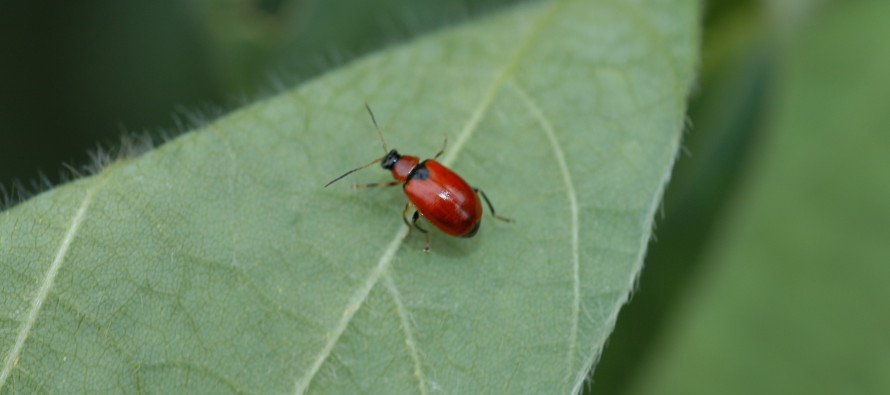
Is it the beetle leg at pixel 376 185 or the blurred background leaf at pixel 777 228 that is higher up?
the beetle leg at pixel 376 185

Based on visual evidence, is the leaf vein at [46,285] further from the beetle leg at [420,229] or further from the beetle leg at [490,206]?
the beetle leg at [490,206]

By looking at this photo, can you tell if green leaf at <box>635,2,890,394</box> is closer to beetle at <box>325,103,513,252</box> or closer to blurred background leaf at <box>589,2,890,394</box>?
blurred background leaf at <box>589,2,890,394</box>

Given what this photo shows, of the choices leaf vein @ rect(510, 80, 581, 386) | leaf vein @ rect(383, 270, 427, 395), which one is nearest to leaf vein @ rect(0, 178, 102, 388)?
leaf vein @ rect(383, 270, 427, 395)

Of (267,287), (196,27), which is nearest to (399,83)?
(267,287)

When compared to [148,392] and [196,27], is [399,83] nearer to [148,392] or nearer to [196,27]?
[148,392]

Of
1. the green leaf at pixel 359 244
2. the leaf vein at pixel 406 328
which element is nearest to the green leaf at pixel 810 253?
the green leaf at pixel 359 244
